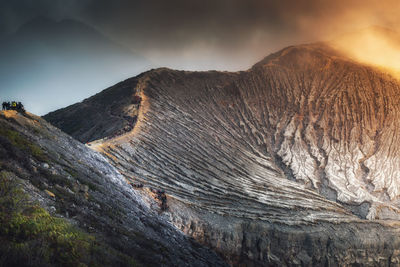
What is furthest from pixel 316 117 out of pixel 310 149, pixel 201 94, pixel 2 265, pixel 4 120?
pixel 2 265

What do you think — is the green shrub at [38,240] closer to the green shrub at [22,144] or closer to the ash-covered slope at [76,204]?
the ash-covered slope at [76,204]

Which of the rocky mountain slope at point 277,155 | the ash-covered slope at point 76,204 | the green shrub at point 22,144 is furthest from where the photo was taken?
the rocky mountain slope at point 277,155

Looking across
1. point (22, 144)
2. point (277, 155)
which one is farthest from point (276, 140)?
point (22, 144)

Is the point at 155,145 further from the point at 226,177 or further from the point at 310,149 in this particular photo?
the point at 310,149

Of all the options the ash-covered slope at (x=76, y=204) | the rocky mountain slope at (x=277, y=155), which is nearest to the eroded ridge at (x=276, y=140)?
the rocky mountain slope at (x=277, y=155)

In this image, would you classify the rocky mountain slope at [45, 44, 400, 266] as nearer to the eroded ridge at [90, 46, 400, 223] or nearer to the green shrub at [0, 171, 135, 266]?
the eroded ridge at [90, 46, 400, 223]
